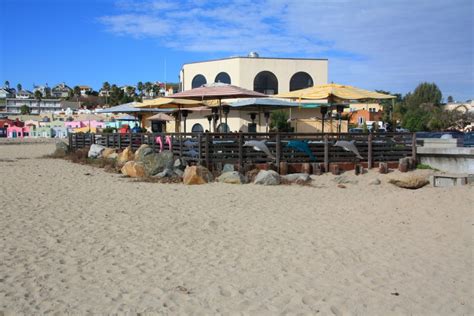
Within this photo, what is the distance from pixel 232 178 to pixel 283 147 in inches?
93.3

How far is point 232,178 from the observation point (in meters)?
12.9

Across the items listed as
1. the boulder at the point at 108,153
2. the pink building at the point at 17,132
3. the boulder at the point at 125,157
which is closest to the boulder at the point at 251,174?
the boulder at the point at 125,157

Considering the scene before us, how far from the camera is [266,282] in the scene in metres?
5.31

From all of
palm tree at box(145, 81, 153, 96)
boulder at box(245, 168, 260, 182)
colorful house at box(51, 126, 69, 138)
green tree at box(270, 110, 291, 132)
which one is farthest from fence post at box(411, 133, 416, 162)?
palm tree at box(145, 81, 153, 96)

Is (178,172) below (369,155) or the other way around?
below

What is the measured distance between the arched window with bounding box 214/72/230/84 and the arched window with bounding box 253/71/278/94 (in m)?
1.88

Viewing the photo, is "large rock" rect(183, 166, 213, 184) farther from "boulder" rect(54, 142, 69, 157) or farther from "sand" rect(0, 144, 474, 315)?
"boulder" rect(54, 142, 69, 157)

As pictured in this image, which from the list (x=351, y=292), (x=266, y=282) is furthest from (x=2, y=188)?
(x=351, y=292)

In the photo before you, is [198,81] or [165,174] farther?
[198,81]

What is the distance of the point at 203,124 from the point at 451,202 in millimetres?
24211

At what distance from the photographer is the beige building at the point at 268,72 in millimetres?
32031

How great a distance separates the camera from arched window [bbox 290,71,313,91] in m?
33.0

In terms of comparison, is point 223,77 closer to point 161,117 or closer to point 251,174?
point 161,117

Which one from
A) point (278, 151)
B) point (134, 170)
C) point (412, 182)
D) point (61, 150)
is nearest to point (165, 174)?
point (134, 170)
